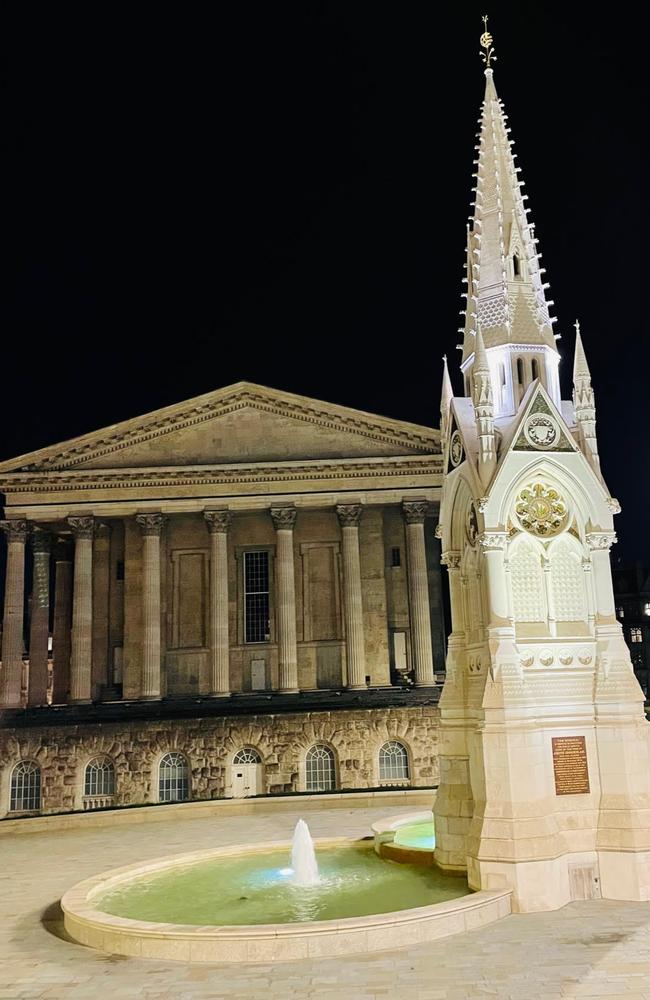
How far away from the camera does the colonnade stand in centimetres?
4388

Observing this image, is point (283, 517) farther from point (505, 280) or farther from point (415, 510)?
point (505, 280)

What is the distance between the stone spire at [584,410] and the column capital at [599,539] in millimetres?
993

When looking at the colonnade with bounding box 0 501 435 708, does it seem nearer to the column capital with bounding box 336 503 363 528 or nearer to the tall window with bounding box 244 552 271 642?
the column capital with bounding box 336 503 363 528

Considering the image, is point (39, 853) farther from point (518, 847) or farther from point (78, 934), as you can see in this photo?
point (518, 847)

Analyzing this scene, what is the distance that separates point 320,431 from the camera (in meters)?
46.6

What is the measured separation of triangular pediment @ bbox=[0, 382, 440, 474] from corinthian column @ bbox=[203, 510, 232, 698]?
314 cm

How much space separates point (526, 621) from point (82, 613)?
34.4 meters

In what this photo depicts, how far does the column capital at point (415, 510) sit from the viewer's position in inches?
1783

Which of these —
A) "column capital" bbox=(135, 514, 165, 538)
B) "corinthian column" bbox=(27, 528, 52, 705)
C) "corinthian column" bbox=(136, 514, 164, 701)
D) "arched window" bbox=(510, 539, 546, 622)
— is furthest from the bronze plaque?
"corinthian column" bbox=(27, 528, 52, 705)

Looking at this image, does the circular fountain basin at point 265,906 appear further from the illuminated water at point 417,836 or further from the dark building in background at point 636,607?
the dark building in background at point 636,607

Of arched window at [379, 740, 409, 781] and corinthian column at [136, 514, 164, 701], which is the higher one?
corinthian column at [136, 514, 164, 701]

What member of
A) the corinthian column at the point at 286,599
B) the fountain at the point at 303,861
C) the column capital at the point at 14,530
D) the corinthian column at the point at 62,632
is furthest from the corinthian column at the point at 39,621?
the fountain at the point at 303,861

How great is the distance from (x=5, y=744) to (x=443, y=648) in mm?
21675

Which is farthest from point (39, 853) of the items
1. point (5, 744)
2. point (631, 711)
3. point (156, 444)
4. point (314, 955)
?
point (156, 444)
